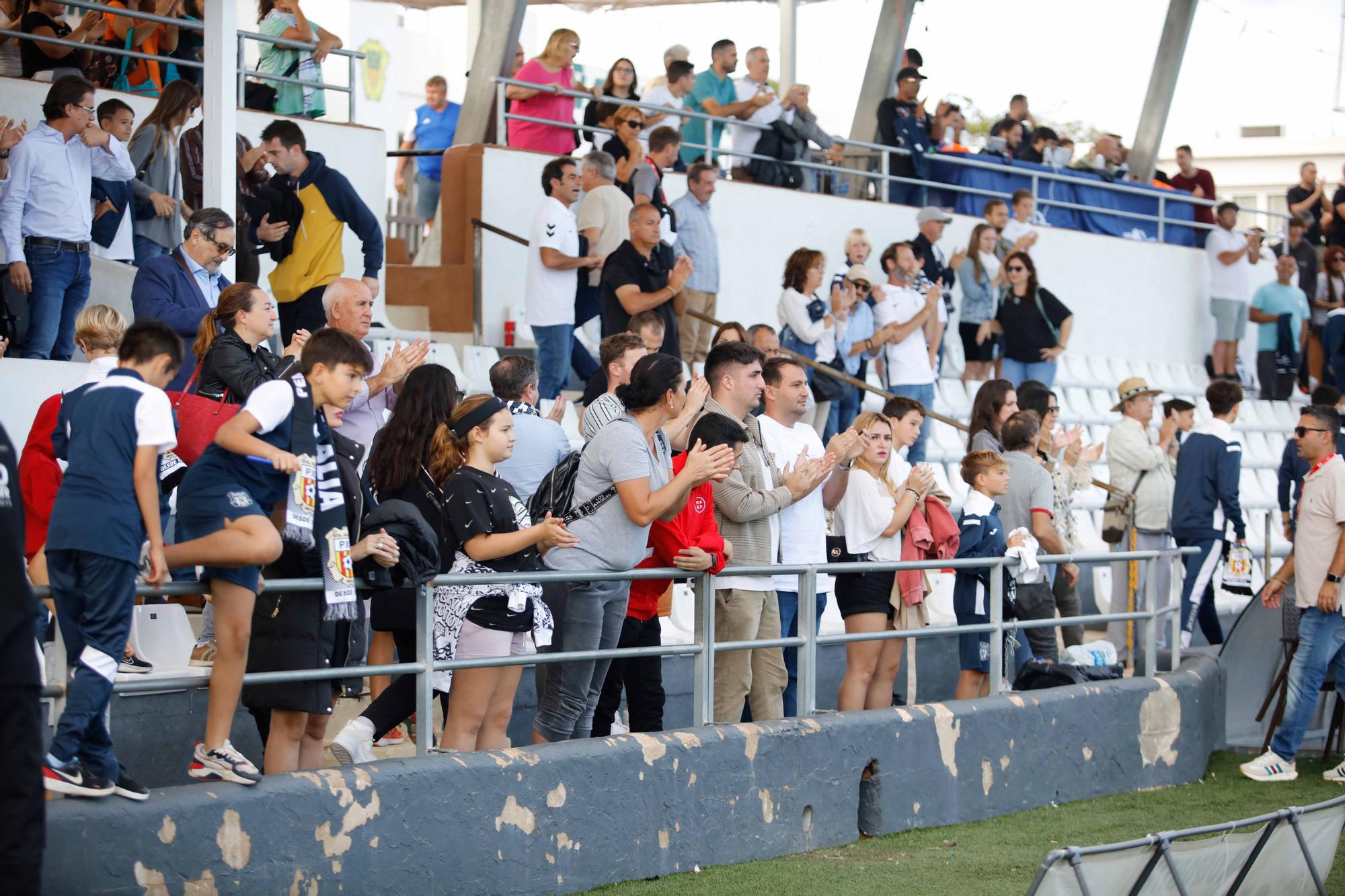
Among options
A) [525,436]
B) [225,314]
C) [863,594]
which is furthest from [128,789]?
[863,594]

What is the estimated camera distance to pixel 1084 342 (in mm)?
18219

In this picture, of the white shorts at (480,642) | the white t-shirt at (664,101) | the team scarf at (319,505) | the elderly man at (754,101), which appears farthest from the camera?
the elderly man at (754,101)

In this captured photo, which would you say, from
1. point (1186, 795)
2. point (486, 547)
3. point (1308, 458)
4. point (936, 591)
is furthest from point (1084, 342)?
point (486, 547)

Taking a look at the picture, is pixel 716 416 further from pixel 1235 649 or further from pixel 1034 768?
pixel 1235 649

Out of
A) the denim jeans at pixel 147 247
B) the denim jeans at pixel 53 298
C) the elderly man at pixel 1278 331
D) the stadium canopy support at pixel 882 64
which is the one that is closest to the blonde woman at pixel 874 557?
the denim jeans at pixel 53 298

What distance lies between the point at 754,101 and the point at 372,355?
8631 mm

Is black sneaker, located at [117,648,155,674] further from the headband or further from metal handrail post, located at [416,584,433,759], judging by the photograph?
the headband

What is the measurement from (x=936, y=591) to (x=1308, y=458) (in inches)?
109

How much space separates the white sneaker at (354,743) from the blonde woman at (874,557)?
2.59 metres

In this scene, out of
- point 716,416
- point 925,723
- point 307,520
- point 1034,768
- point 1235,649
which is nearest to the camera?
point 307,520

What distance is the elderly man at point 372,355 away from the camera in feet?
22.3

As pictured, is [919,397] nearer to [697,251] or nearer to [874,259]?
[697,251]

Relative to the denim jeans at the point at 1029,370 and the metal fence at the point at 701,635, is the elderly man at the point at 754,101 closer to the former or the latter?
the denim jeans at the point at 1029,370

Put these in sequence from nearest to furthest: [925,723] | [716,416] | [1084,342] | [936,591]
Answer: [716,416] < [925,723] < [936,591] < [1084,342]
